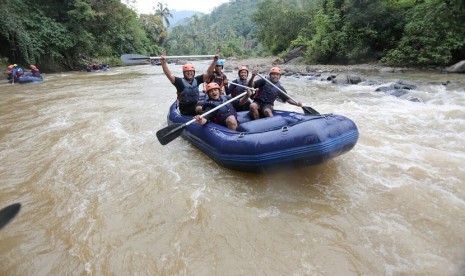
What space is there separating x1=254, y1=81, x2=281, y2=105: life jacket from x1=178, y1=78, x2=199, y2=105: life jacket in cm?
100

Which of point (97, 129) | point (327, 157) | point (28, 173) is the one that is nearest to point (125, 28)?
point (97, 129)

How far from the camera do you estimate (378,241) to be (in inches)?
101

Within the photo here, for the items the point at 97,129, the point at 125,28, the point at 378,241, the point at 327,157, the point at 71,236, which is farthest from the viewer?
the point at 125,28

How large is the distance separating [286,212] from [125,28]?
2797 cm

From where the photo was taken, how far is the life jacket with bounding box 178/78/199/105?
4816 mm

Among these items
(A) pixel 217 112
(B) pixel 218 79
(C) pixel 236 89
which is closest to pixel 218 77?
(B) pixel 218 79

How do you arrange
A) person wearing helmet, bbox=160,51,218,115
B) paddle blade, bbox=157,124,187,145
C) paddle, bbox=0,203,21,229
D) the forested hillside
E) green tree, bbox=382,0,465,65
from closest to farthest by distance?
paddle, bbox=0,203,21,229
paddle blade, bbox=157,124,187,145
person wearing helmet, bbox=160,51,218,115
the forested hillside
green tree, bbox=382,0,465,65

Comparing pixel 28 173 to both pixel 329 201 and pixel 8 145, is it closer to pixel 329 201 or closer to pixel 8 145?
pixel 8 145

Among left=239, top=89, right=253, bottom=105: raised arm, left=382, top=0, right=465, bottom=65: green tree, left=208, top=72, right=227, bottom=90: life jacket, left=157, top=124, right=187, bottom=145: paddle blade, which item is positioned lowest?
left=157, top=124, right=187, bottom=145: paddle blade

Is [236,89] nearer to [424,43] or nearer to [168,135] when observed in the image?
[168,135]

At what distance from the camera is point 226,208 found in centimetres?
316

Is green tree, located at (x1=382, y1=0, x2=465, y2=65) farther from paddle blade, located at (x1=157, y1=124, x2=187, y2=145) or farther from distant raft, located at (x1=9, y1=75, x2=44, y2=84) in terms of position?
distant raft, located at (x1=9, y1=75, x2=44, y2=84)

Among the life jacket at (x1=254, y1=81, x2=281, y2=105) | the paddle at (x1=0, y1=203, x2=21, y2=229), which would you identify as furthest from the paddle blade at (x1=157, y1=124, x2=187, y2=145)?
the paddle at (x1=0, y1=203, x2=21, y2=229)

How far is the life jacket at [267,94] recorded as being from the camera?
4887mm
